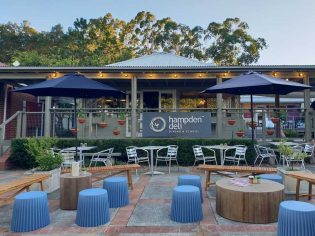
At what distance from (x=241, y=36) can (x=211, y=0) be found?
52.2 feet

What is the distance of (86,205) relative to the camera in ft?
12.5

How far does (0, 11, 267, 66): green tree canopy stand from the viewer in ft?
101

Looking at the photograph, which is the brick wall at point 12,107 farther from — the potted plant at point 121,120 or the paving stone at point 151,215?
the paving stone at point 151,215

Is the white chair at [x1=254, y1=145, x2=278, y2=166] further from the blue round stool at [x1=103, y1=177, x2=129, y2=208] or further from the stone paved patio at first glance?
the blue round stool at [x1=103, y1=177, x2=129, y2=208]

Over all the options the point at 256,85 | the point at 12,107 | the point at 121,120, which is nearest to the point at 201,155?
the point at 121,120

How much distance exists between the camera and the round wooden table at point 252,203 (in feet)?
12.7

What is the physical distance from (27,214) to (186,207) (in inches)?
87.4

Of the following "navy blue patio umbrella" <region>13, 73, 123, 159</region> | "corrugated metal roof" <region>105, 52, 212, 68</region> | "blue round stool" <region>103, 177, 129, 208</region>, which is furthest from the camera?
"corrugated metal roof" <region>105, 52, 212, 68</region>

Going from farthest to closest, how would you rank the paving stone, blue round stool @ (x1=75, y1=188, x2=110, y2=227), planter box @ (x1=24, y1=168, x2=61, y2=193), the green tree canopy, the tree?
the tree
the green tree canopy
planter box @ (x1=24, y1=168, x2=61, y2=193)
the paving stone
blue round stool @ (x1=75, y1=188, x2=110, y2=227)

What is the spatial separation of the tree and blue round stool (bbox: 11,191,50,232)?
30913mm

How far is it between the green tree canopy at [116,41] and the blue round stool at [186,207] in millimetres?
26329

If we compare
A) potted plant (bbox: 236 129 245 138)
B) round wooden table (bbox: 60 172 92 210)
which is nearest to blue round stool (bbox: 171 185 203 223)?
round wooden table (bbox: 60 172 92 210)

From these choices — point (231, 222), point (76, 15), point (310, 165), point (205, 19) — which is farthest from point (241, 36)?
point (231, 222)

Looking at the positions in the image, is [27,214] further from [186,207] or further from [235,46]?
[235,46]
